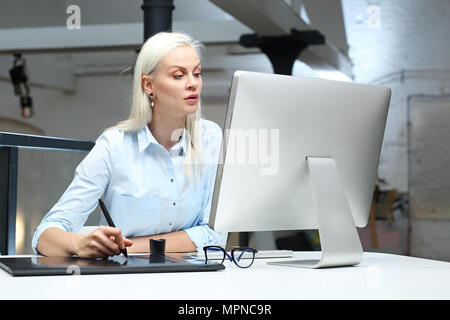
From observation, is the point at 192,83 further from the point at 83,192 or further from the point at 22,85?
the point at 22,85

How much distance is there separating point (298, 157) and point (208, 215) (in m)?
0.51

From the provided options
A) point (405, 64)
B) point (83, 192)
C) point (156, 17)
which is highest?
point (156, 17)

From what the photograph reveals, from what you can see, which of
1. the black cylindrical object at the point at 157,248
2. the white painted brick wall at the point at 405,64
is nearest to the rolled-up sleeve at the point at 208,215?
the black cylindrical object at the point at 157,248

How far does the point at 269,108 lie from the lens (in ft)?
4.22

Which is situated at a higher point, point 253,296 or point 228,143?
point 228,143

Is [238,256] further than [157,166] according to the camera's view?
No

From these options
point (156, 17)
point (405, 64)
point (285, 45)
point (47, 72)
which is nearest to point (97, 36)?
point (47, 72)

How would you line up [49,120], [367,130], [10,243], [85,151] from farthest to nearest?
1. [49,120]
2. [85,151]
3. [10,243]
4. [367,130]

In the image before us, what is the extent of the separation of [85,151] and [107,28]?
458cm

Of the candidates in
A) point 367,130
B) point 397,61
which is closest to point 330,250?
point 367,130

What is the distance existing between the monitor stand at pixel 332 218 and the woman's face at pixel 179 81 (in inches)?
17.7

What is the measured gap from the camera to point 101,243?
1.31 m

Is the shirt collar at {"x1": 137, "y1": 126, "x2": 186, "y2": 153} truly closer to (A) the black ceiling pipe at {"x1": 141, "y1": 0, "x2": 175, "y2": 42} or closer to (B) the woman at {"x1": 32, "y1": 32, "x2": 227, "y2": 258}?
(B) the woman at {"x1": 32, "y1": 32, "x2": 227, "y2": 258}
